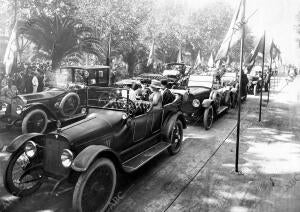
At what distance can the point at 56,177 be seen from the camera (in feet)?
14.4

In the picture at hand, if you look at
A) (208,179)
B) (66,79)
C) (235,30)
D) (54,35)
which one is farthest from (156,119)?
(54,35)

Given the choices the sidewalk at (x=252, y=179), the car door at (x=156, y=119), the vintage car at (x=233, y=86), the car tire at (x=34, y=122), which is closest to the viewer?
the sidewalk at (x=252, y=179)

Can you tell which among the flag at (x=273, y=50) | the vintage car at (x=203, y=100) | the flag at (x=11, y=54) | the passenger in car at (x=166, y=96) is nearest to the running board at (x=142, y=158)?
the passenger in car at (x=166, y=96)

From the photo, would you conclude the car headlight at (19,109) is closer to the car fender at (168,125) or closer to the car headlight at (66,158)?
the car fender at (168,125)

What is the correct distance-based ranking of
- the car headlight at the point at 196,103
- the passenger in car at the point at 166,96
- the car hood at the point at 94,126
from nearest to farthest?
the car hood at the point at 94,126, the passenger in car at the point at 166,96, the car headlight at the point at 196,103

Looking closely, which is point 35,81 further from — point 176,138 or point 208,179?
point 208,179

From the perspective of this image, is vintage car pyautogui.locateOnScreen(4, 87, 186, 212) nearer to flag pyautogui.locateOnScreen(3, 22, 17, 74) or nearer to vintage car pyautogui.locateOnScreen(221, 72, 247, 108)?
flag pyautogui.locateOnScreen(3, 22, 17, 74)

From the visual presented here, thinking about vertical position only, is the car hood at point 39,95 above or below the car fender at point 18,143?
above

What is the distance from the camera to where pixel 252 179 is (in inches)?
219

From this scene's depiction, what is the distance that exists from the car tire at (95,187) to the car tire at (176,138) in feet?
8.20

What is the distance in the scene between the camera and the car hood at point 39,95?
801cm

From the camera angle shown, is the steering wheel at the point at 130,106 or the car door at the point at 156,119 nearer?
the steering wheel at the point at 130,106

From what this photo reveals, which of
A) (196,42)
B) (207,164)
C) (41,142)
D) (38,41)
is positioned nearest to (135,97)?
(207,164)

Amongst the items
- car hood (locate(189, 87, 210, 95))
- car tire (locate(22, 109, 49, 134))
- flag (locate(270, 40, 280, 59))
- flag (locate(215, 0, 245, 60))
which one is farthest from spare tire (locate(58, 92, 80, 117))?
flag (locate(270, 40, 280, 59))
